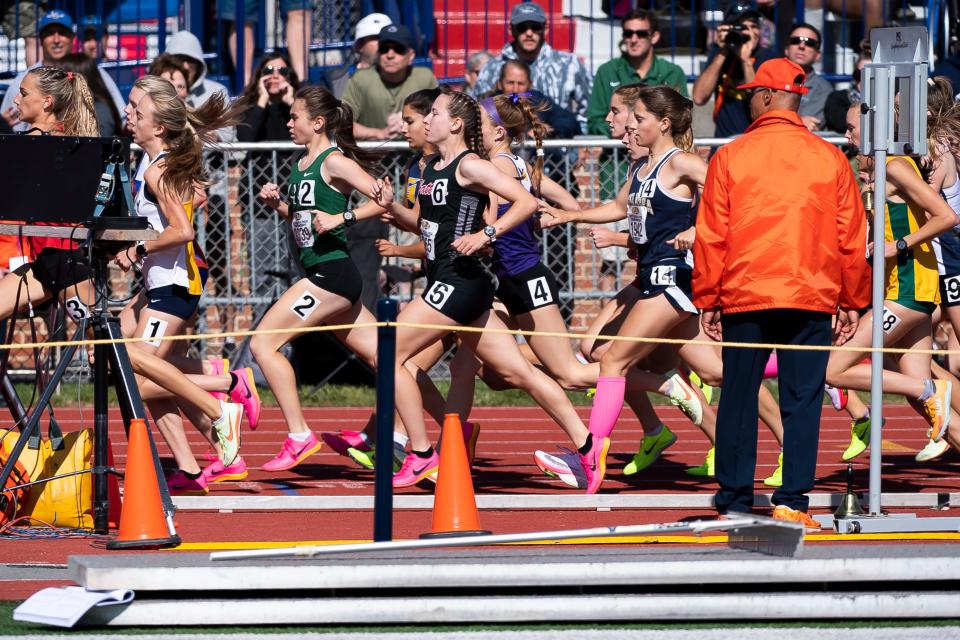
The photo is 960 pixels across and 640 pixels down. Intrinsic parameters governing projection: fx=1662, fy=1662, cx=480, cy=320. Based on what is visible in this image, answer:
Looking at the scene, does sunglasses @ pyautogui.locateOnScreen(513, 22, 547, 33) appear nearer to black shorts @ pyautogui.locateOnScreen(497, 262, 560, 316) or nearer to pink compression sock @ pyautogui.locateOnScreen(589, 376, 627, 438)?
black shorts @ pyautogui.locateOnScreen(497, 262, 560, 316)

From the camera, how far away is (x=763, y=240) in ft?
23.3

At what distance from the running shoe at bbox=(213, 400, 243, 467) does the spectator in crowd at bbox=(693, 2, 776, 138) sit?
19.0 ft

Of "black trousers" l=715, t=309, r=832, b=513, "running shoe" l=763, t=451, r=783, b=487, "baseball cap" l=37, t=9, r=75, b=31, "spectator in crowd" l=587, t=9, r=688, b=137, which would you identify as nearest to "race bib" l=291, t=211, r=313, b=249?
"running shoe" l=763, t=451, r=783, b=487

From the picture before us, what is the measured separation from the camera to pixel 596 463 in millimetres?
8875

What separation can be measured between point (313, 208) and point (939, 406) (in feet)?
12.2

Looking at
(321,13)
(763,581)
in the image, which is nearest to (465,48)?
(321,13)

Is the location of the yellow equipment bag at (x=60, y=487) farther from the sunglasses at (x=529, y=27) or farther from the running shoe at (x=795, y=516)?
the sunglasses at (x=529, y=27)

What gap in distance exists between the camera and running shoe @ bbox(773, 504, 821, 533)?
7.29 meters

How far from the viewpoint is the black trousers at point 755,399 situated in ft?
23.8

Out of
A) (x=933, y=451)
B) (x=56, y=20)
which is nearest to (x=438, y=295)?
(x=933, y=451)

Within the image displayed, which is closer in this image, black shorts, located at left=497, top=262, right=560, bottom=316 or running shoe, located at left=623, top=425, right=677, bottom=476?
black shorts, located at left=497, top=262, right=560, bottom=316

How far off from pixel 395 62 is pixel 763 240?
278 inches

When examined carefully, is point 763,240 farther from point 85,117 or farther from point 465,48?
point 465,48

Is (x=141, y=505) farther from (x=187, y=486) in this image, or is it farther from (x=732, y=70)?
(x=732, y=70)
